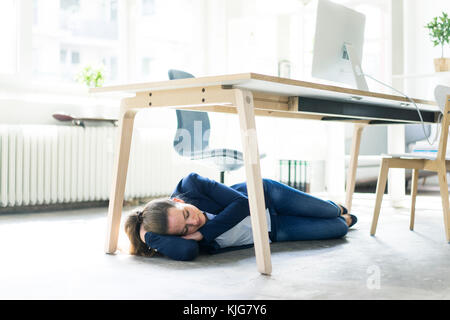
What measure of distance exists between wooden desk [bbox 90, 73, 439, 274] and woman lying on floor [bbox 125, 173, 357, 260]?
0.23 m

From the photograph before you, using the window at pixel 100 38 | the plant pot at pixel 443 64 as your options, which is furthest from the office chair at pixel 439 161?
the window at pixel 100 38

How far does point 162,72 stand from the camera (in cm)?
474

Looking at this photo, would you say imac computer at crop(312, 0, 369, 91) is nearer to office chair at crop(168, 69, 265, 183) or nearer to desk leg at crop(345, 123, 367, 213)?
desk leg at crop(345, 123, 367, 213)

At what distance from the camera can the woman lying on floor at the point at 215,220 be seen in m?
2.04

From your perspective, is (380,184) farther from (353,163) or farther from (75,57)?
(75,57)

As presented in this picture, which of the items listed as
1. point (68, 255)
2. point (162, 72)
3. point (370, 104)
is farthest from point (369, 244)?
point (162, 72)

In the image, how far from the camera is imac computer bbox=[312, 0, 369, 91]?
2404mm

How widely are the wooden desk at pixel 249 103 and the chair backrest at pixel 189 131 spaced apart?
1.90ft

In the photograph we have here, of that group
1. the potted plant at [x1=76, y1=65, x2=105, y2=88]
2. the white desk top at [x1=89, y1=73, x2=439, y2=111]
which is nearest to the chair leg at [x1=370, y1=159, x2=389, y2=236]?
the white desk top at [x1=89, y1=73, x2=439, y2=111]

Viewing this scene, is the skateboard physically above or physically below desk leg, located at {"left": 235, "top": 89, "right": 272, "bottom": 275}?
→ above

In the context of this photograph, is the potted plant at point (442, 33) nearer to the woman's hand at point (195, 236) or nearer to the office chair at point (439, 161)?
the office chair at point (439, 161)

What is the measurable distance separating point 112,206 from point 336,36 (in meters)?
1.28

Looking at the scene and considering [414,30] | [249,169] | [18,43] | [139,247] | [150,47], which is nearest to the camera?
[249,169]

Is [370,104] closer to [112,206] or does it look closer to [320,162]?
[112,206]
